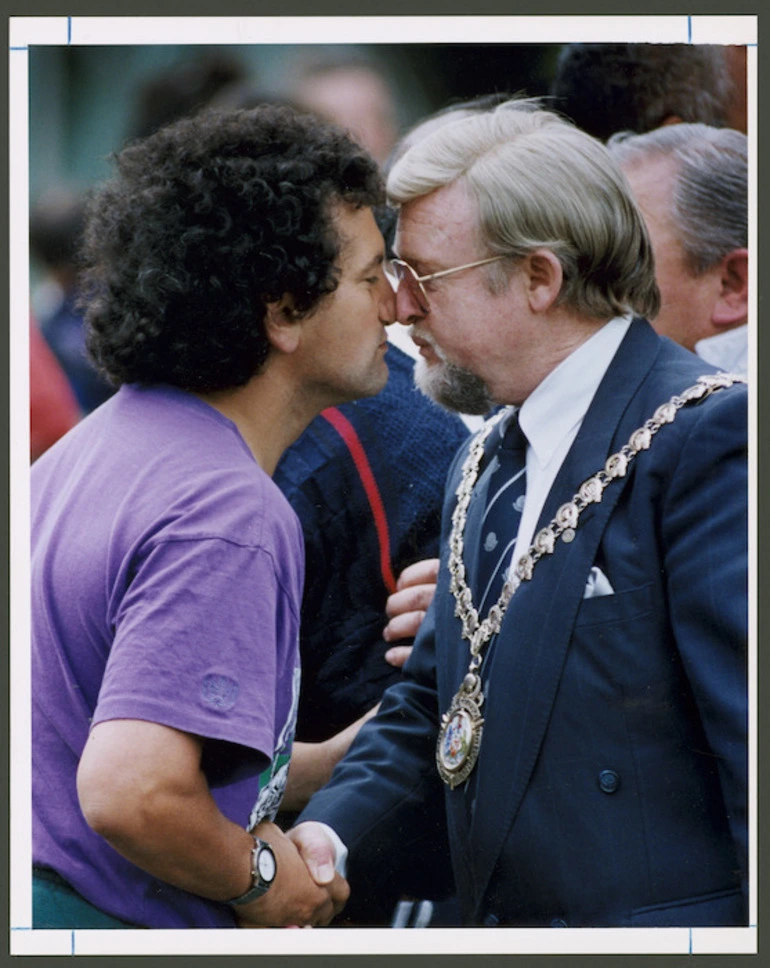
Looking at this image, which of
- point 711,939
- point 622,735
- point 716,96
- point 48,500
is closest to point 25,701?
point 48,500

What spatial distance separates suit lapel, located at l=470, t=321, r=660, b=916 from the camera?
3002mm

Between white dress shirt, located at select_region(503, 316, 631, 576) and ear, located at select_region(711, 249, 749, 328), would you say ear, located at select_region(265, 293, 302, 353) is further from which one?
ear, located at select_region(711, 249, 749, 328)

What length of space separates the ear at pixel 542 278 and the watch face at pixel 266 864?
1.41m

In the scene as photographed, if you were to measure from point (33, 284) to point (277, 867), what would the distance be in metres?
1.68

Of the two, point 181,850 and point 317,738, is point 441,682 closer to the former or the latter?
→ point 317,738

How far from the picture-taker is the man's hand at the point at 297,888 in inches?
122

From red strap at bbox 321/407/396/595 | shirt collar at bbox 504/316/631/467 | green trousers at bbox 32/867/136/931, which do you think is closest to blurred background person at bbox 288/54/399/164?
red strap at bbox 321/407/396/595

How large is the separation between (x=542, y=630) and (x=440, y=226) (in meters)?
1.01

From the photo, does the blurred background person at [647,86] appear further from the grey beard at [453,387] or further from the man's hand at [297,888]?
the man's hand at [297,888]

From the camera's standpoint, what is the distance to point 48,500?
305 centimetres

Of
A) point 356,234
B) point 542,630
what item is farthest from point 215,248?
point 542,630

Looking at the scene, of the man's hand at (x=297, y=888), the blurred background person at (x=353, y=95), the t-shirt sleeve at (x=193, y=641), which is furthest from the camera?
the blurred background person at (x=353, y=95)

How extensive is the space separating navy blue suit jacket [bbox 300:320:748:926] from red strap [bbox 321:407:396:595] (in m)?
0.55

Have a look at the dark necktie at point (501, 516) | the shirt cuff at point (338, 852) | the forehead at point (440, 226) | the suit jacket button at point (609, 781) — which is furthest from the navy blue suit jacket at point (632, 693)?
the forehead at point (440, 226)
